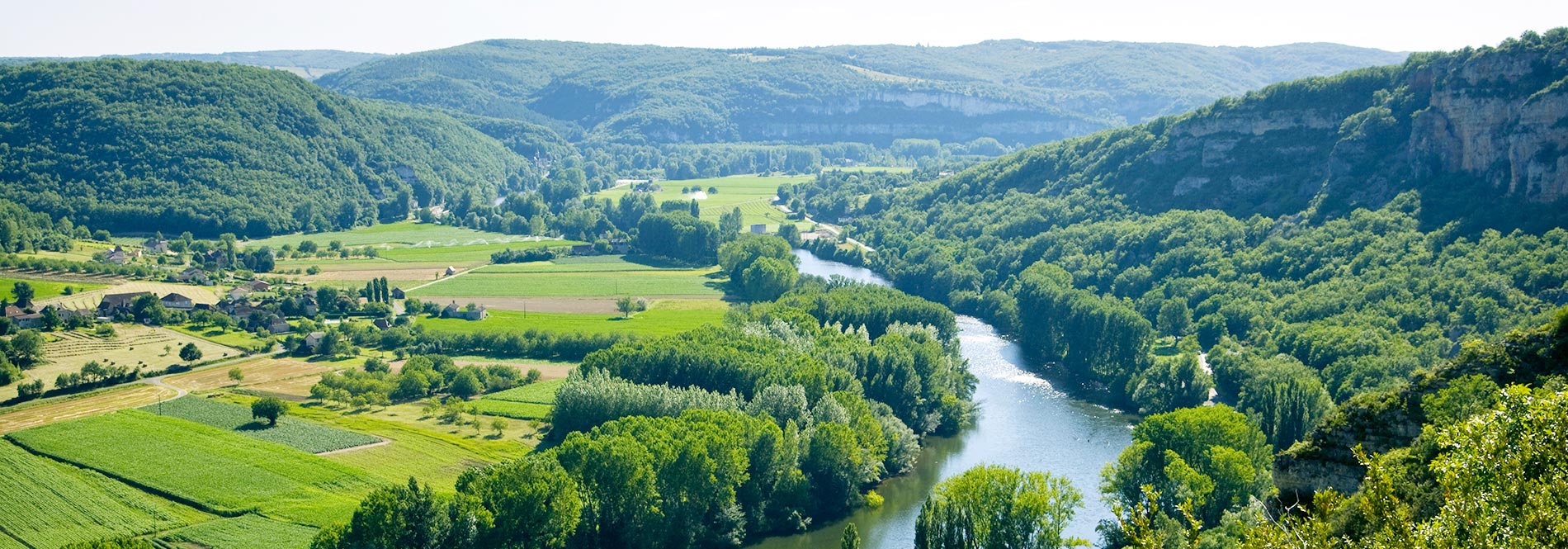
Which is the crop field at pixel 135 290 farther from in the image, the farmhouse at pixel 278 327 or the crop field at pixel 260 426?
the crop field at pixel 260 426

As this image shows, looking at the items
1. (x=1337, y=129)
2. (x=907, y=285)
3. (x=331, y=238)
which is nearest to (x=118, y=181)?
(x=331, y=238)

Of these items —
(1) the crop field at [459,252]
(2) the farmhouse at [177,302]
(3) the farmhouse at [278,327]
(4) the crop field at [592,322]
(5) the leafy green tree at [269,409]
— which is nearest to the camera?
(5) the leafy green tree at [269,409]

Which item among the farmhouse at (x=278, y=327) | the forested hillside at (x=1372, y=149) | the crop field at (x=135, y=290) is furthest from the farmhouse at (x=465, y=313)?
the forested hillside at (x=1372, y=149)

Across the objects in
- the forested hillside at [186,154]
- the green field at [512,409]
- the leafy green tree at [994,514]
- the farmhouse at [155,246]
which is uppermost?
the forested hillside at [186,154]

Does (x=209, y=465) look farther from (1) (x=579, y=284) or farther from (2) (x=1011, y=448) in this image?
(1) (x=579, y=284)

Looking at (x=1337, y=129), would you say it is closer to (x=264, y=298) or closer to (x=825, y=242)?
(x=825, y=242)
